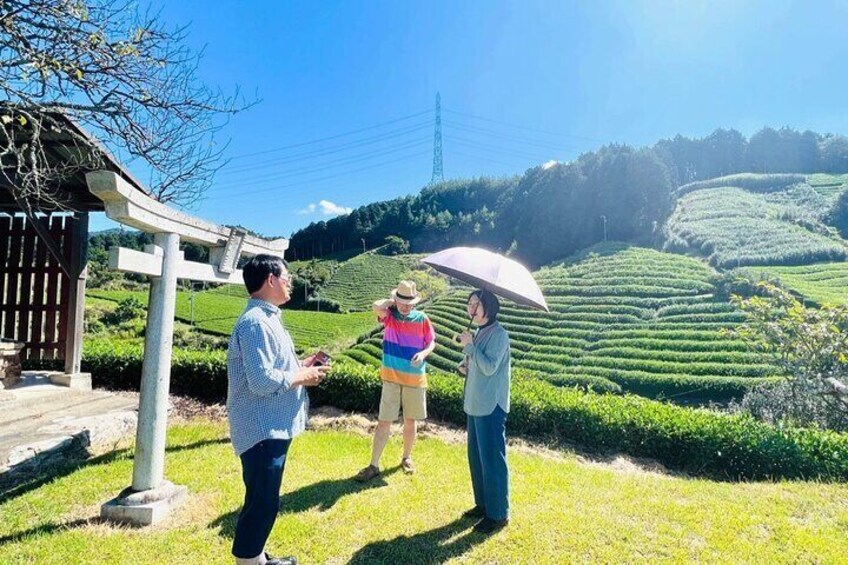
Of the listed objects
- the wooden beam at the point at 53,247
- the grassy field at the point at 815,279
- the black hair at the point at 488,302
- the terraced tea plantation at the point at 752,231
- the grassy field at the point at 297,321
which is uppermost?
the terraced tea plantation at the point at 752,231

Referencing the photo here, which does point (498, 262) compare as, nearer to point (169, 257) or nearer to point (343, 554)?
point (343, 554)

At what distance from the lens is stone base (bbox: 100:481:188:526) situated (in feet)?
9.71

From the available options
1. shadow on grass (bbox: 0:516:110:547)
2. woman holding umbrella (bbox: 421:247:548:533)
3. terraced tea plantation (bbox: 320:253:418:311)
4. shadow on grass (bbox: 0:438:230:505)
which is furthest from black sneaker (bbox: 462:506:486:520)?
terraced tea plantation (bbox: 320:253:418:311)

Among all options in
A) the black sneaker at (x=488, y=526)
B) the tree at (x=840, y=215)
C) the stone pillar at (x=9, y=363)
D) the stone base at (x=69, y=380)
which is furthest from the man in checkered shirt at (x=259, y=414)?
the tree at (x=840, y=215)

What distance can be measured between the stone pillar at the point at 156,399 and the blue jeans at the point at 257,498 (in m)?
1.38

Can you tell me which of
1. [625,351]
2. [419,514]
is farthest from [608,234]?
[419,514]

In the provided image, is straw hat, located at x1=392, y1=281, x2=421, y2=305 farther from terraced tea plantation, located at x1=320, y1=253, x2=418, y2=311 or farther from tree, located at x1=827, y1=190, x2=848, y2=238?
tree, located at x1=827, y1=190, x2=848, y2=238

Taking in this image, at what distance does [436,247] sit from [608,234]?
103 feet

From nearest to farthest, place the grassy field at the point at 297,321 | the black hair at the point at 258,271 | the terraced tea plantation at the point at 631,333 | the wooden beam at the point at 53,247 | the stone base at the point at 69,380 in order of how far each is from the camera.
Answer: the black hair at the point at 258,271
the wooden beam at the point at 53,247
the stone base at the point at 69,380
the terraced tea plantation at the point at 631,333
the grassy field at the point at 297,321

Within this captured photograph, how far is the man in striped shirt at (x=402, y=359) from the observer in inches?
150

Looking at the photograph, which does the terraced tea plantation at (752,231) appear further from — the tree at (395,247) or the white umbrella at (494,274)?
the tree at (395,247)

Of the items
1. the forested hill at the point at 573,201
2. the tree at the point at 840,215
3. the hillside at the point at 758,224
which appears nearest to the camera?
the hillside at the point at 758,224

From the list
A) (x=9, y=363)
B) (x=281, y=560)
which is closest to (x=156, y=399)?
(x=281, y=560)

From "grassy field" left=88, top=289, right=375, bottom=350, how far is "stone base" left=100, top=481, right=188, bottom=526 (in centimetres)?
2316
